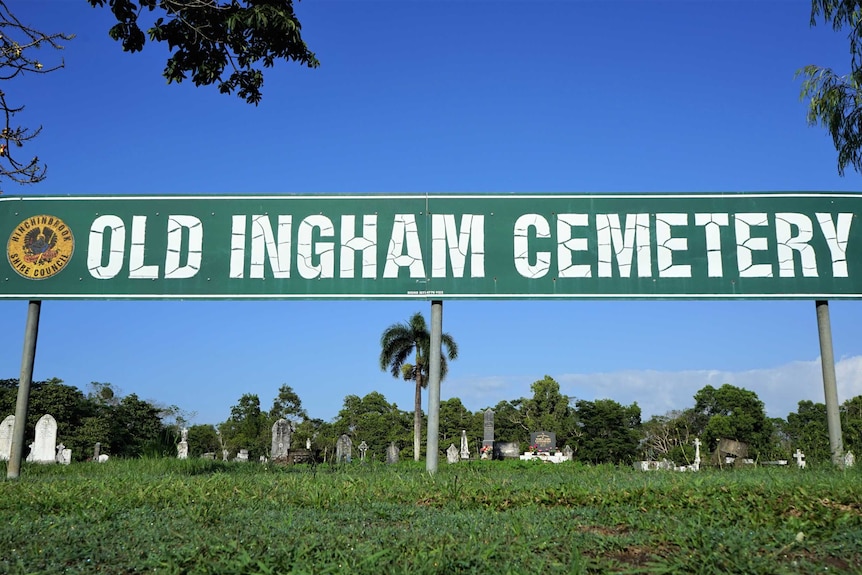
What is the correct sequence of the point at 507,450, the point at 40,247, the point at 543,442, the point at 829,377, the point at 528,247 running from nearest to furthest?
the point at 829,377 < the point at 528,247 < the point at 40,247 < the point at 543,442 < the point at 507,450

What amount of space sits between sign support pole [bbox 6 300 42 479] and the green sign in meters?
0.37

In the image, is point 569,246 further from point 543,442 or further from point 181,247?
point 543,442

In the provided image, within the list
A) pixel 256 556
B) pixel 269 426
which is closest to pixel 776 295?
pixel 256 556

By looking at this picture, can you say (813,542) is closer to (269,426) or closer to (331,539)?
(331,539)

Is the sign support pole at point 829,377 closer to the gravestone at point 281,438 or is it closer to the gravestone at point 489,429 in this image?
the gravestone at point 281,438

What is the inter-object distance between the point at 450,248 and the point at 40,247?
680cm

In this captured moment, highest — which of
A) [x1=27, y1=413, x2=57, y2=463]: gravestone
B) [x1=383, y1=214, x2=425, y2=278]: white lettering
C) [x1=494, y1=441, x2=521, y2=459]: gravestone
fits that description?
[x1=383, y1=214, x2=425, y2=278]: white lettering

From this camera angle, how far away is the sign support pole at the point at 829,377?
36.8ft

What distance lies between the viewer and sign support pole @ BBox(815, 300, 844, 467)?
441 inches

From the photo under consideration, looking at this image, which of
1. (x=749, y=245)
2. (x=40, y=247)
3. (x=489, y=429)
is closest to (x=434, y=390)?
(x=749, y=245)

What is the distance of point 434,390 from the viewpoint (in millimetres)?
11133

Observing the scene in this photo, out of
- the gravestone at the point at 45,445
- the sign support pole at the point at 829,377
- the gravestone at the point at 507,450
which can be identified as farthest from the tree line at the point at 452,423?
the sign support pole at the point at 829,377

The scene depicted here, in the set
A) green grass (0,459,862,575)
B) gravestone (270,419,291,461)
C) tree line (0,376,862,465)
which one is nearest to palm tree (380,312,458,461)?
tree line (0,376,862,465)

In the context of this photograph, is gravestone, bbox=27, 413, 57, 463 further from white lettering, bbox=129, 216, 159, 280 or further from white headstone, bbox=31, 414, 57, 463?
white lettering, bbox=129, 216, 159, 280
